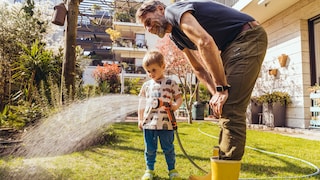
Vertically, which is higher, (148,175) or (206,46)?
(206,46)

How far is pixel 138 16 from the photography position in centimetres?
163

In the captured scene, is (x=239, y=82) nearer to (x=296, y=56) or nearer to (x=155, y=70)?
(x=155, y=70)

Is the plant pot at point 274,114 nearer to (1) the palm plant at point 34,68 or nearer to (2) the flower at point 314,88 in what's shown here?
(2) the flower at point 314,88

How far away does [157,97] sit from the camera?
2.44 m

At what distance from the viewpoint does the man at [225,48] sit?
1321mm

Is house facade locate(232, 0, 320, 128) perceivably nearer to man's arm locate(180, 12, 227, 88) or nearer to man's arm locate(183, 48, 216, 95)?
man's arm locate(183, 48, 216, 95)

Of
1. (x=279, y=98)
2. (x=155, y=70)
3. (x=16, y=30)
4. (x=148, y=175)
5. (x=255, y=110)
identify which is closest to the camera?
(x=148, y=175)

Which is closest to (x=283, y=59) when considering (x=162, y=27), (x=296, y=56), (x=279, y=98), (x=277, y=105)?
(x=296, y=56)

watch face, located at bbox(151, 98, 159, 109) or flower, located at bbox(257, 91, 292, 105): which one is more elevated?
flower, located at bbox(257, 91, 292, 105)

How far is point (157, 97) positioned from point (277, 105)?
5.38 m

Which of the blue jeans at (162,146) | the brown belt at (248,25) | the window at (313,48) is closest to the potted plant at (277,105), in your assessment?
the window at (313,48)

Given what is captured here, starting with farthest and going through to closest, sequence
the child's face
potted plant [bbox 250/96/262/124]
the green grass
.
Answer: potted plant [bbox 250/96/262/124], the child's face, the green grass

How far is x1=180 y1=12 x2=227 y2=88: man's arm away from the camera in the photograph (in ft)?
4.19

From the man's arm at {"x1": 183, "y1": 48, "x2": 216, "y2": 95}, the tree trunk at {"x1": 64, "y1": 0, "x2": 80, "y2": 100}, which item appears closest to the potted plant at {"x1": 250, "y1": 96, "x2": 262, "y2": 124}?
the tree trunk at {"x1": 64, "y1": 0, "x2": 80, "y2": 100}
